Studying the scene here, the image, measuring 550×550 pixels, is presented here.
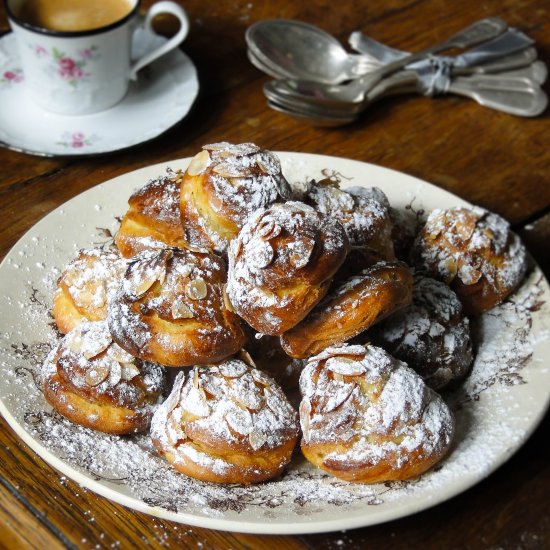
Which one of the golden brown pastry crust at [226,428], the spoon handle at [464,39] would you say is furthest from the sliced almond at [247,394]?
the spoon handle at [464,39]

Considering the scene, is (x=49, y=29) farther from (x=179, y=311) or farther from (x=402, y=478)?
(x=402, y=478)

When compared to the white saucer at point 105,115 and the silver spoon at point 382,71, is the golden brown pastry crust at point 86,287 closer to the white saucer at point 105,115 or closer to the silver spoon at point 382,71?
the white saucer at point 105,115

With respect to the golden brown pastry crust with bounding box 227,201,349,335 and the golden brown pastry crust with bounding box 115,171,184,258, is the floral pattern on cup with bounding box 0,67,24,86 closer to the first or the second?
the golden brown pastry crust with bounding box 115,171,184,258

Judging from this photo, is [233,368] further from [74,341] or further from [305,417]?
[74,341]

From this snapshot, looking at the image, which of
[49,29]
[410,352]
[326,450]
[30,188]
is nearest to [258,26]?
[49,29]

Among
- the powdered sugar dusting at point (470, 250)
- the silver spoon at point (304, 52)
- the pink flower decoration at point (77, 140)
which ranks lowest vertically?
the silver spoon at point (304, 52)

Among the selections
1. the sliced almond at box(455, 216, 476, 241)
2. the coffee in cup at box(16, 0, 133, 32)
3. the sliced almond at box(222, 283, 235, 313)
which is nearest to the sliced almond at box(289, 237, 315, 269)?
the sliced almond at box(222, 283, 235, 313)

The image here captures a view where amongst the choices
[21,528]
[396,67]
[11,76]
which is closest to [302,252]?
[21,528]
